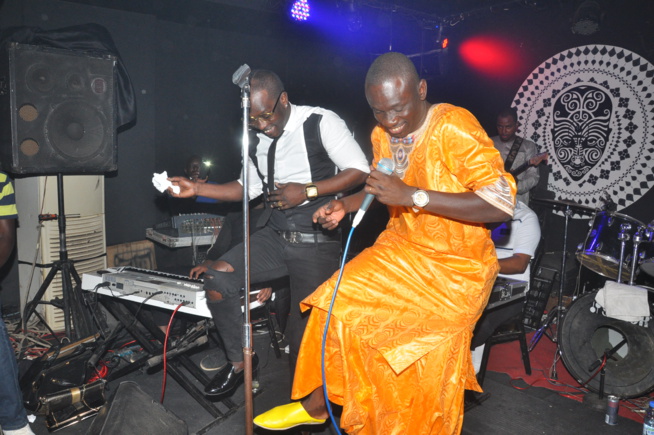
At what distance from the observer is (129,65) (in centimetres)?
616

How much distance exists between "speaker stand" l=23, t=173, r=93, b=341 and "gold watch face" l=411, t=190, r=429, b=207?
3.40 metres

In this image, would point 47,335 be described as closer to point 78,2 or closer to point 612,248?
point 78,2

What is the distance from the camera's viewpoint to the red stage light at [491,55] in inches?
301

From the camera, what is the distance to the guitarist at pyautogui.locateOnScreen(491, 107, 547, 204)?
6289 mm

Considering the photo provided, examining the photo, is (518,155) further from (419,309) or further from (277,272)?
(419,309)

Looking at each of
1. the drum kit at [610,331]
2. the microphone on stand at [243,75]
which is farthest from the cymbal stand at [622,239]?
the microphone on stand at [243,75]

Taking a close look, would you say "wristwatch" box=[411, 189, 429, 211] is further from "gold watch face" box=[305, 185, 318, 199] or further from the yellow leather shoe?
the yellow leather shoe

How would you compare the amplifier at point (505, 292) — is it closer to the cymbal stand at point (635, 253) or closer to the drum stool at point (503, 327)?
the drum stool at point (503, 327)

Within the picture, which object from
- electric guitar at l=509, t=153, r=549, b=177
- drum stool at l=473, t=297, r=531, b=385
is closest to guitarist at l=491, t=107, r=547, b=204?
electric guitar at l=509, t=153, r=549, b=177

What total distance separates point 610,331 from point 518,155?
3.09m

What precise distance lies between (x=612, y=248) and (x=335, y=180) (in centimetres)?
284

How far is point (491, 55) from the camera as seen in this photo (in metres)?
7.93

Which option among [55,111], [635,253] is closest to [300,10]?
[55,111]

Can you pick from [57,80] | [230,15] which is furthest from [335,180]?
[230,15]
